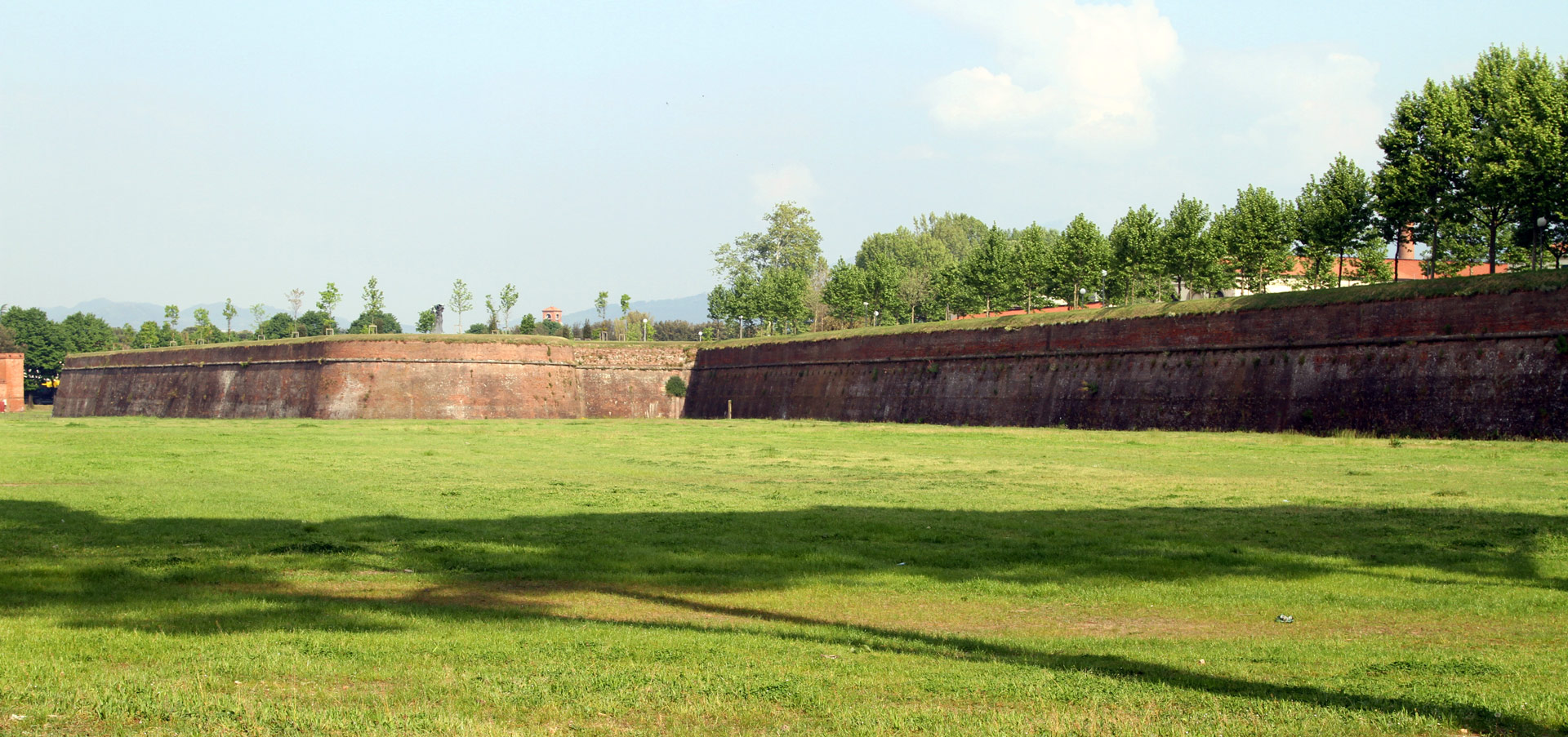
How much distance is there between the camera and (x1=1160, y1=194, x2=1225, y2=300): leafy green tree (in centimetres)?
4803

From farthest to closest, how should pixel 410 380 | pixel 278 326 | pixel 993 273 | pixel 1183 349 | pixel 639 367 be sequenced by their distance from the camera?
pixel 278 326 < pixel 993 273 < pixel 639 367 < pixel 410 380 < pixel 1183 349

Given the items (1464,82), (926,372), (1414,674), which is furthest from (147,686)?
(1464,82)

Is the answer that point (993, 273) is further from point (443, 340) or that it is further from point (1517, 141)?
point (1517, 141)

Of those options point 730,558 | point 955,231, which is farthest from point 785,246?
point 730,558

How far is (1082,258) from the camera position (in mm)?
56750

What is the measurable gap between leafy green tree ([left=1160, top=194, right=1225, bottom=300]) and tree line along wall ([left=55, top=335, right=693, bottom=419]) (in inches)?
909

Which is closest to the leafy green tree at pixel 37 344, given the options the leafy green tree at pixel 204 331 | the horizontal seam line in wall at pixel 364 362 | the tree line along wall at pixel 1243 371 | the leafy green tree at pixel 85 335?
the leafy green tree at pixel 85 335

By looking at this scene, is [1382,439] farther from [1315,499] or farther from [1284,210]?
[1284,210]

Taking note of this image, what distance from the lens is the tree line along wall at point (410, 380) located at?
165ft

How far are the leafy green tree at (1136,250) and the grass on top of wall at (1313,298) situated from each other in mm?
14335

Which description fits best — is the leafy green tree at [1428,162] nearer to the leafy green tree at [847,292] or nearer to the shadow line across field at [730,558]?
the shadow line across field at [730,558]

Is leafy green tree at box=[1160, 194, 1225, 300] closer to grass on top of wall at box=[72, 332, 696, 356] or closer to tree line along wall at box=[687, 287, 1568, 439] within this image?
tree line along wall at box=[687, 287, 1568, 439]

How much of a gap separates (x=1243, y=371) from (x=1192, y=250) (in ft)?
62.5

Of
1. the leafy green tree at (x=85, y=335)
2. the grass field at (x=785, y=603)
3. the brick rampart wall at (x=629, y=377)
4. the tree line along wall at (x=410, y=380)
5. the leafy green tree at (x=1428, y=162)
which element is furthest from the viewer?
the leafy green tree at (x=85, y=335)
